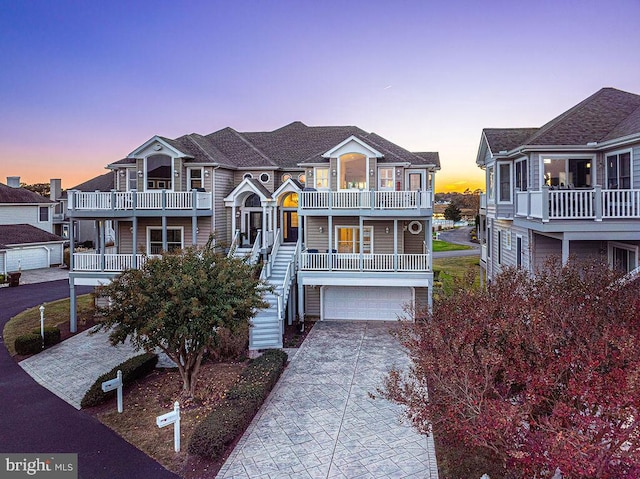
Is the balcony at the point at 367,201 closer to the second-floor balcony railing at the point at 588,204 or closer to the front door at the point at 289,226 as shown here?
the front door at the point at 289,226

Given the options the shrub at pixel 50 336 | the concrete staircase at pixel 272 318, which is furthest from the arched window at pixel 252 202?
the shrub at pixel 50 336

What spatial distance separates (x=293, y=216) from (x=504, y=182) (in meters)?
10.7

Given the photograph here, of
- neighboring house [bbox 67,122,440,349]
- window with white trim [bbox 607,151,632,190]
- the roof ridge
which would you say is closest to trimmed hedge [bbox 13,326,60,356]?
neighboring house [bbox 67,122,440,349]

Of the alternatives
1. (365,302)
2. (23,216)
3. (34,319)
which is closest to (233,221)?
(365,302)

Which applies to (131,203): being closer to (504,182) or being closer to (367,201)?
(367,201)

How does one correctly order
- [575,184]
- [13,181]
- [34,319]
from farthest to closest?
[13,181], [34,319], [575,184]

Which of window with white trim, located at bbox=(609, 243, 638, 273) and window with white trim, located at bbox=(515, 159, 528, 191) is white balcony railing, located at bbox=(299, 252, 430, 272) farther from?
window with white trim, located at bbox=(609, 243, 638, 273)

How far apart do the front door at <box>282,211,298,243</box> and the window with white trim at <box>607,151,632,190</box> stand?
14.2 metres

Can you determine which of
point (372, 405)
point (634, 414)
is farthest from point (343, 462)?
point (634, 414)

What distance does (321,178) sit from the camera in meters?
21.2

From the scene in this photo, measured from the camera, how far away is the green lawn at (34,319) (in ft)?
58.2

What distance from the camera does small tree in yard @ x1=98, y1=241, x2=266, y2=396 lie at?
34.7 feet

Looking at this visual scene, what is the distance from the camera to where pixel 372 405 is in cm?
1098

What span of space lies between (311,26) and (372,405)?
1813 centimetres
